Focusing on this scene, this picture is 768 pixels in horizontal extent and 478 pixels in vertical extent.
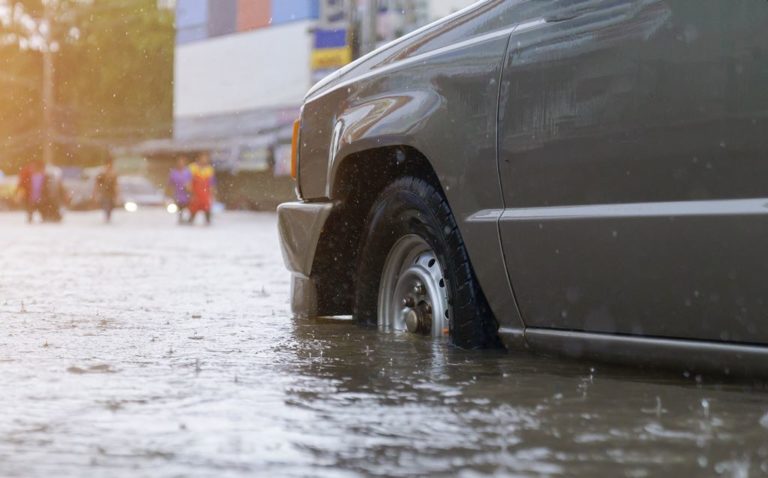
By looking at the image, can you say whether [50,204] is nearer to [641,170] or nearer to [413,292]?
[413,292]

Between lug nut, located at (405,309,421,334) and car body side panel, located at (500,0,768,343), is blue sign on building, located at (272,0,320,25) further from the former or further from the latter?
car body side panel, located at (500,0,768,343)

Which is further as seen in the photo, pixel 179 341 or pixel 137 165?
pixel 137 165

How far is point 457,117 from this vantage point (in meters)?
4.84

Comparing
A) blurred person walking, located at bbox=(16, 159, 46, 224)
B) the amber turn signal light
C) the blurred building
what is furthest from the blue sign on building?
the amber turn signal light

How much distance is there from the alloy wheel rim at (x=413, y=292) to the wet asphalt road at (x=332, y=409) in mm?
96

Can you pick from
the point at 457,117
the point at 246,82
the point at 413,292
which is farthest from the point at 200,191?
the point at 246,82

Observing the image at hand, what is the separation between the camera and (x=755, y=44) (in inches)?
147

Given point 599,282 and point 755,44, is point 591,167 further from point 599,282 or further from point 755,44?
point 755,44

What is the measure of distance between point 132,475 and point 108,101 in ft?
237

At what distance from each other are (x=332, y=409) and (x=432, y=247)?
152 cm

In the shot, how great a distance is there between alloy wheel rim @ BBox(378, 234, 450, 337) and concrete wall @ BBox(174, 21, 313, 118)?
151 feet

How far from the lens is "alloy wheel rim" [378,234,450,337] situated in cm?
538

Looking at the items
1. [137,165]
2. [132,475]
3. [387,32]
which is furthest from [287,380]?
[137,165]

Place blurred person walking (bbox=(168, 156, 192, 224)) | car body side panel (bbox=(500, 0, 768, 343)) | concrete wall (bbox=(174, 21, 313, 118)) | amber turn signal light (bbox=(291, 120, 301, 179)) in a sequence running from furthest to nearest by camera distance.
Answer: concrete wall (bbox=(174, 21, 313, 118)), blurred person walking (bbox=(168, 156, 192, 224)), amber turn signal light (bbox=(291, 120, 301, 179)), car body side panel (bbox=(500, 0, 768, 343))
